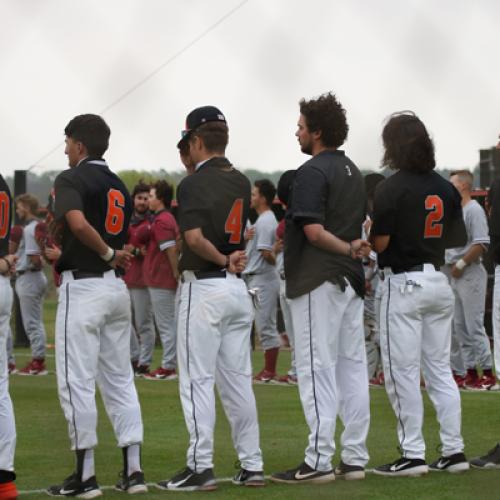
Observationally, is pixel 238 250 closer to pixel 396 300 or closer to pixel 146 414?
pixel 396 300

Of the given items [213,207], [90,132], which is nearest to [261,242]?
[213,207]

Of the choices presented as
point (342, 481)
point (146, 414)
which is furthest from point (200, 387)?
point (146, 414)

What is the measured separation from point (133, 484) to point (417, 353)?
1.91m

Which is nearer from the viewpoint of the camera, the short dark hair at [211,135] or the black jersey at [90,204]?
the black jersey at [90,204]

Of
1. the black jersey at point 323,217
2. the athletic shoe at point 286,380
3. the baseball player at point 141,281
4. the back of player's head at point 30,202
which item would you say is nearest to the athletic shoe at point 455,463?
the black jersey at point 323,217

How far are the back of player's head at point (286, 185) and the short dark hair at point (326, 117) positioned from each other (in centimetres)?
29

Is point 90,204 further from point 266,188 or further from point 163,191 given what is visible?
point 163,191

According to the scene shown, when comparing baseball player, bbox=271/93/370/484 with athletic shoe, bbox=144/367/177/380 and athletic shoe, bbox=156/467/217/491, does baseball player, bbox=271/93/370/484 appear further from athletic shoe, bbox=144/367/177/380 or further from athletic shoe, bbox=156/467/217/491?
athletic shoe, bbox=144/367/177/380

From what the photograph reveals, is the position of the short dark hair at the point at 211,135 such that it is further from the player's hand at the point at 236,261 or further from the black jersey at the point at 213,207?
the player's hand at the point at 236,261

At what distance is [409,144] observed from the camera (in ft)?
23.5

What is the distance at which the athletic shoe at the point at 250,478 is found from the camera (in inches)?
271

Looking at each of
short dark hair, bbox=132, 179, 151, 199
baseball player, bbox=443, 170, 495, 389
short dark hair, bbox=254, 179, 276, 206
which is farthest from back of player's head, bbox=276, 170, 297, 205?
short dark hair, bbox=132, 179, 151, 199

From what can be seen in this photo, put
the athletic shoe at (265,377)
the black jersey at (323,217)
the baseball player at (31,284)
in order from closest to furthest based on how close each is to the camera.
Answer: the black jersey at (323,217) → the athletic shoe at (265,377) → the baseball player at (31,284)

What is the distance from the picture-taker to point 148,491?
6715mm
